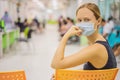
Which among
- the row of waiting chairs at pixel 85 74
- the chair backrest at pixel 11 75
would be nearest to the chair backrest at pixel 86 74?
the row of waiting chairs at pixel 85 74

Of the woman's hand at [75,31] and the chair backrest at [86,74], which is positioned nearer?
the chair backrest at [86,74]

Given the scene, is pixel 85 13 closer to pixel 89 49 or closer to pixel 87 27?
pixel 87 27

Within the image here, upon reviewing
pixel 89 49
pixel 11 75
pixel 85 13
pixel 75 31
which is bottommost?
Answer: pixel 11 75

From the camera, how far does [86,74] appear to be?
168cm

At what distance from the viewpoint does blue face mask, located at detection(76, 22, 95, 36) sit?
1.81 meters

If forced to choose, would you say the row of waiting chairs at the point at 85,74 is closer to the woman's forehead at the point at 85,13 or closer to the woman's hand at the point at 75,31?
the woman's hand at the point at 75,31

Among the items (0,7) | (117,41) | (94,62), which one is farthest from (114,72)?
(0,7)

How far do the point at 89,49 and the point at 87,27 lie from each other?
0.17 m

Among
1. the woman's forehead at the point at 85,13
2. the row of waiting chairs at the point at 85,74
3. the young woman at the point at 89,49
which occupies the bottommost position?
the row of waiting chairs at the point at 85,74

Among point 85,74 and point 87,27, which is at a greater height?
point 87,27

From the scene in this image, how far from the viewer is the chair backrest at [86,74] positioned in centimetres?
168

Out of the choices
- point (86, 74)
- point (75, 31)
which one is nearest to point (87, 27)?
point (75, 31)

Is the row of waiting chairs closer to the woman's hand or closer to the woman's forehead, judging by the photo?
the woman's hand

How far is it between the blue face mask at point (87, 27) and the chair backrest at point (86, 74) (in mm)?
293
